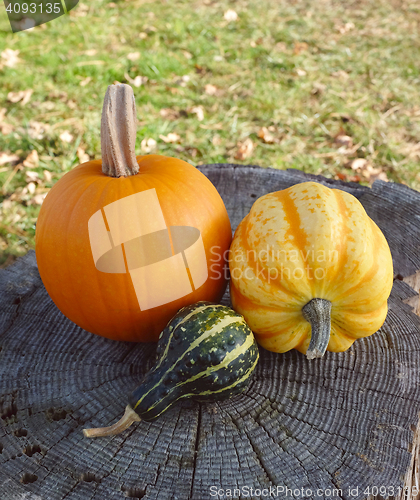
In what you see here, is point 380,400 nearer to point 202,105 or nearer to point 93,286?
point 93,286

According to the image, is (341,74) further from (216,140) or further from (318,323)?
(318,323)

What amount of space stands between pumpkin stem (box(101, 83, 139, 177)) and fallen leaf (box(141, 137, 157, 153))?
9.47ft

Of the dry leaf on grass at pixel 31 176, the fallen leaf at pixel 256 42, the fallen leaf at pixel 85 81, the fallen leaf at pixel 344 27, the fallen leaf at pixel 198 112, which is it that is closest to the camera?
the dry leaf on grass at pixel 31 176

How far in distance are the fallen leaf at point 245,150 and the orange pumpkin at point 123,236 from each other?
278 centimetres

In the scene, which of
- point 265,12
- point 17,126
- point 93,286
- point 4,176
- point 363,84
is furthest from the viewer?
point 265,12

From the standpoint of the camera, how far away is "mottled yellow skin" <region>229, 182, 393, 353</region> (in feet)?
6.40

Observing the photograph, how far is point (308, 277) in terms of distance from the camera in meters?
1.97

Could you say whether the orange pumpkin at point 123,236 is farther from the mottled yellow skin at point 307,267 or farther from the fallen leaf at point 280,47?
the fallen leaf at point 280,47

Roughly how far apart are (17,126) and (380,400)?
16.2 ft

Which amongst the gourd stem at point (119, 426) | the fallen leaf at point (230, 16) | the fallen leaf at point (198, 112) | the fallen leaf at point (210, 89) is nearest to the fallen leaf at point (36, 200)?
the fallen leaf at point (198, 112)

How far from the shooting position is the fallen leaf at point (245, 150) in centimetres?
496

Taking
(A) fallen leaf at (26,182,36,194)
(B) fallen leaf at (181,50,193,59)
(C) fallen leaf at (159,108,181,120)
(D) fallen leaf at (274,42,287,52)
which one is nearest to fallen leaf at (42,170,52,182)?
(A) fallen leaf at (26,182,36,194)

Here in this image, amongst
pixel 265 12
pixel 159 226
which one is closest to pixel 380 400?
pixel 159 226

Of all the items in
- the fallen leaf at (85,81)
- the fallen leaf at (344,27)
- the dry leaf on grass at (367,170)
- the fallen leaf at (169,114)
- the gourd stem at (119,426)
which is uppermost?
the fallen leaf at (344,27)
